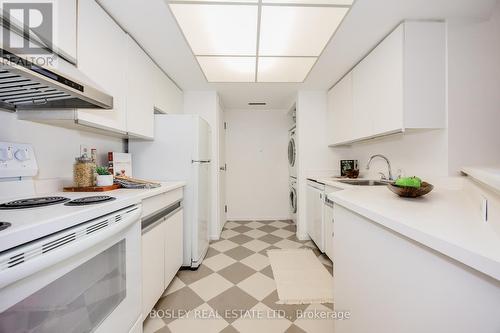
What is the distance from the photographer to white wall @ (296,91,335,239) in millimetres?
2846

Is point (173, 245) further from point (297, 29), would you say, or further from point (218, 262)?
point (297, 29)

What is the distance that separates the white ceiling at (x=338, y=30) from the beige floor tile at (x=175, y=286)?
213 centimetres

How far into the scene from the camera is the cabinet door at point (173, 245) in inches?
61.3

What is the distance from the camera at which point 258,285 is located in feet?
5.66

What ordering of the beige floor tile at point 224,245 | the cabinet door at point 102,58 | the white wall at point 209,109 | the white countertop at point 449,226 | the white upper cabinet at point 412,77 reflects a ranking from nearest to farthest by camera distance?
the white countertop at point 449,226, the cabinet door at point 102,58, the white upper cabinet at point 412,77, the beige floor tile at point 224,245, the white wall at point 209,109

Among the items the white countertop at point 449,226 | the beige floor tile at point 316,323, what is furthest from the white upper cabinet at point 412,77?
the beige floor tile at point 316,323

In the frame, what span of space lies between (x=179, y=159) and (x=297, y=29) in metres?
1.53

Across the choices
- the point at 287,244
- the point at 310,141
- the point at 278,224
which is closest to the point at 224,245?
the point at 287,244

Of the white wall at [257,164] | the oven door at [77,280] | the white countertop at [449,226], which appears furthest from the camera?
the white wall at [257,164]

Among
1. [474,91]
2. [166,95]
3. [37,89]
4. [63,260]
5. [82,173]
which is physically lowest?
[63,260]

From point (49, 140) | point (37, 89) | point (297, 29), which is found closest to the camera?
point (37, 89)

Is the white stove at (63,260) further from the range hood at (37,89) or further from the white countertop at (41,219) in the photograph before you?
the range hood at (37,89)

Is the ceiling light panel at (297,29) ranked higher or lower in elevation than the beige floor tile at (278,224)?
higher

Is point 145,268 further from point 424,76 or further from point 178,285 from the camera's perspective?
point 424,76
